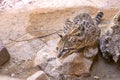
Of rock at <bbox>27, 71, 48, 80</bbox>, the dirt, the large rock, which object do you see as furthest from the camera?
the dirt

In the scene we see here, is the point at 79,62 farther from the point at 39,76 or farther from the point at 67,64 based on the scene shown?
the point at 39,76

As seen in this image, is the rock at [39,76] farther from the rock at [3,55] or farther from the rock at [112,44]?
the rock at [112,44]

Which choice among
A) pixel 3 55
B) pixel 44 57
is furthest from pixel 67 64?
pixel 3 55

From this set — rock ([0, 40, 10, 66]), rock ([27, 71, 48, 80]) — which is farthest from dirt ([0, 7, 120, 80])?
rock ([27, 71, 48, 80])

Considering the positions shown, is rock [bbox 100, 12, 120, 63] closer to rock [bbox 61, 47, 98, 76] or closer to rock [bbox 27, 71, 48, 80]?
rock [bbox 61, 47, 98, 76]

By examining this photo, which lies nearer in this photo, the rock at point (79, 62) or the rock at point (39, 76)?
the rock at point (39, 76)

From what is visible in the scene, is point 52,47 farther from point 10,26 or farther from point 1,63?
point 10,26

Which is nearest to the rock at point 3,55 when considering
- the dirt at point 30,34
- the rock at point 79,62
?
the dirt at point 30,34

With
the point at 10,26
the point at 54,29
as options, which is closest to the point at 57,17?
the point at 54,29
